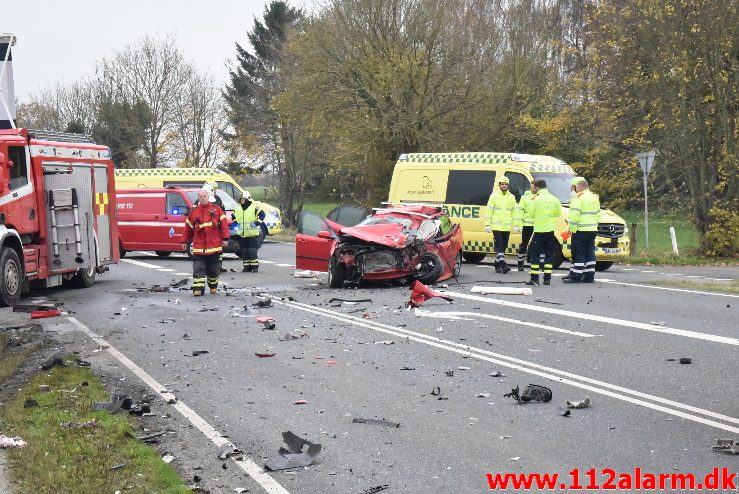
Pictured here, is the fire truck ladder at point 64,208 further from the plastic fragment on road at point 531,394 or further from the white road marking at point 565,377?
the plastic fragment on road at point 531,394

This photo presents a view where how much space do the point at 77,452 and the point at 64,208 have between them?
11.4m

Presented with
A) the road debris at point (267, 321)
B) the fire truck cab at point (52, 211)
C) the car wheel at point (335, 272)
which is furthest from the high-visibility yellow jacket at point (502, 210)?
the road debris at point (267, 321)

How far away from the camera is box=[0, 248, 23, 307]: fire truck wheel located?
15.0 metres

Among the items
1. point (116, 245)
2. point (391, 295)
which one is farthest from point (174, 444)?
point (116, 245)

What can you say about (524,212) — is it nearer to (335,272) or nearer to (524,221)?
(524,221)

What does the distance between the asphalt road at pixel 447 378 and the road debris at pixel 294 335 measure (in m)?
0.17

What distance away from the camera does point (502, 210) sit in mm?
19859

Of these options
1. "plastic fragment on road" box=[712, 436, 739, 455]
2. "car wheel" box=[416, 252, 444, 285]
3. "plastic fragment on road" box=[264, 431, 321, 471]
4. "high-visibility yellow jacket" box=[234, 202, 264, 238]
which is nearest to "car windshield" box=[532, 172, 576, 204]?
"car wheel" box=[416, 252, 444, 285]

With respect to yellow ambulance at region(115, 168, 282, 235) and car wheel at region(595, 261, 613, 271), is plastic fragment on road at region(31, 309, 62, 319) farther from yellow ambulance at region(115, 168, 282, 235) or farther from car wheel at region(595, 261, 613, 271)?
yellow ambulance at region(115, 168, 282, 235)

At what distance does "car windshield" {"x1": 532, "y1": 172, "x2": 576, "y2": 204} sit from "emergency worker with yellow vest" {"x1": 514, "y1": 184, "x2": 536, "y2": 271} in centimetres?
139

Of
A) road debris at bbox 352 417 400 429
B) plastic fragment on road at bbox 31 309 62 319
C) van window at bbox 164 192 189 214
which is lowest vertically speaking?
plastic fragment on road at bbox 31 309 62 319

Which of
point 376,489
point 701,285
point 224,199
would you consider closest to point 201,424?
point 376,489

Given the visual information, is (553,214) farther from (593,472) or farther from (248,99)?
(248,99)

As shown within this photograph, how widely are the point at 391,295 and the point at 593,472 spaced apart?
9855 mm
